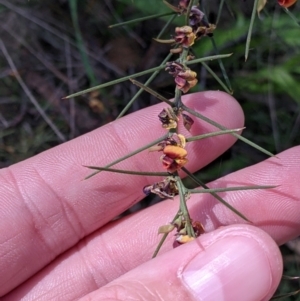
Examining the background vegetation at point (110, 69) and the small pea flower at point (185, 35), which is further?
the background vegetation at point (110, 69)

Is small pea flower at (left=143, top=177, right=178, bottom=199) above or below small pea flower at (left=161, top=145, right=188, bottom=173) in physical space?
below

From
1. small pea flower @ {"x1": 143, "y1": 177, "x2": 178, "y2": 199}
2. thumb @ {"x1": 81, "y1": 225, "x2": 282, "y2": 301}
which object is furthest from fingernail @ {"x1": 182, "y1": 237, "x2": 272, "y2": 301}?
small pea flower @ {"x1": 143, "y1": 177, "x2": 178, "y2": 199}

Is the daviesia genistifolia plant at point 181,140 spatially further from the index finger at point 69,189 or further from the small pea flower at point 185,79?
the index finger at point 69,189

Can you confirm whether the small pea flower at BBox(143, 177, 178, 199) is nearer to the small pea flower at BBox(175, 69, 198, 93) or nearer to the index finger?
the small pea flower at BBox(175, 69, 198, 93)

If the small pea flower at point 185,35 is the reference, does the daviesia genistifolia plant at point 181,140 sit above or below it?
below

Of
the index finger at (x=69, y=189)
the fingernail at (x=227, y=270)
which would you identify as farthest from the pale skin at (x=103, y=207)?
the fingernail at (x=227, y=270)

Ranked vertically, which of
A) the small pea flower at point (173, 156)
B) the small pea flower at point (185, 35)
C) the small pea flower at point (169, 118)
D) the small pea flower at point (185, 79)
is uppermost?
the small pea flower at point (185, 35)

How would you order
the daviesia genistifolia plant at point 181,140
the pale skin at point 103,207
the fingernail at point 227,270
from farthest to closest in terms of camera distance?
the pale skin at point 103,207, the fingernail at point 227,270, the daviesia genistifolia plant at point 181,140

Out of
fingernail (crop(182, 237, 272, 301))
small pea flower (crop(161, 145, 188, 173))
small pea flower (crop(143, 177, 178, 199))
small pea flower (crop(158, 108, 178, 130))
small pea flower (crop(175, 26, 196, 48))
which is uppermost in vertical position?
small pea flower (crop(175, 26, 196, 48))
